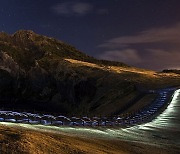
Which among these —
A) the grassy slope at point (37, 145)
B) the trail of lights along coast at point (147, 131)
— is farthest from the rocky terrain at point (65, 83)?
the grassy slope at point (37, 145)

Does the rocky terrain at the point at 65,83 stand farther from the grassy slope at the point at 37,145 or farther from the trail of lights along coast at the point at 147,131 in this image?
the grassy slope at the point at 37,145

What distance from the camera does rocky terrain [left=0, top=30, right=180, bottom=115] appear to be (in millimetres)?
127312

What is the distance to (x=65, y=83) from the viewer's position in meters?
162

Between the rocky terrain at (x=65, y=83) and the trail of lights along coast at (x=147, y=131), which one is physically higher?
the rocky terrain at (x=65, y=83)

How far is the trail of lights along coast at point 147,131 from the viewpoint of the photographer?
33.9 m

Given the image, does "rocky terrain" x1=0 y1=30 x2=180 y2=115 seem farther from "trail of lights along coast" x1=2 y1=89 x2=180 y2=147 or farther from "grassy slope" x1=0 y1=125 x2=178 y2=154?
"grassy slope" x1=0 y1=125 x2=178 y2=154

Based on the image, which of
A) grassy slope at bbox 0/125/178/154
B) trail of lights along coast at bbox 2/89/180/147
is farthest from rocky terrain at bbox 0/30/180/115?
grassy slope at bbox 0/125/178/154

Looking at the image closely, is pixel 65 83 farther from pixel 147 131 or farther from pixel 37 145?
pixel 37 145

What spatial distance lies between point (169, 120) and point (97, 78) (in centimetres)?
9190

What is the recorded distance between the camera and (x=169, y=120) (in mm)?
55344

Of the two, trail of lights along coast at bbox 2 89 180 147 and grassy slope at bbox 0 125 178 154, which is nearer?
grassy slope at bbox 0 125 178 154

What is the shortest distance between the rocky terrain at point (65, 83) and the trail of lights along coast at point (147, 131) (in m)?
43.7

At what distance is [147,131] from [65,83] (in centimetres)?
12025

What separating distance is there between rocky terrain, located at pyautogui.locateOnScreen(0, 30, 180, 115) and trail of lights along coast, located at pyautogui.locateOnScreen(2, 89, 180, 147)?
1720 inches
